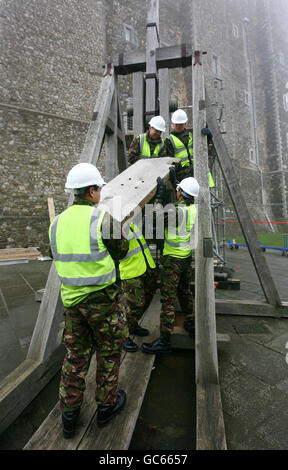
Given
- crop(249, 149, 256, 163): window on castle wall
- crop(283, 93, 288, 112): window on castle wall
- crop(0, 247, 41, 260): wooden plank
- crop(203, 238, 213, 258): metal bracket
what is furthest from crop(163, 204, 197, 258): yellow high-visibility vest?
crop(283, 93, 288, 112): window on castle wall

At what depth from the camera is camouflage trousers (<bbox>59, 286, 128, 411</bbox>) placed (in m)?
1.60

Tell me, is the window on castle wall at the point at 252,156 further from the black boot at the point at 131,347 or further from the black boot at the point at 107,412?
the black boot at the point at 107,412

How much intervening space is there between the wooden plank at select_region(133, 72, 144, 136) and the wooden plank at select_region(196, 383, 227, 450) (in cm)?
361

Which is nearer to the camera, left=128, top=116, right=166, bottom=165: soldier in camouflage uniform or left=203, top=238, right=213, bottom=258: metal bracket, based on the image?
left=203, top=238, right=213, bottom=258: metal bracket

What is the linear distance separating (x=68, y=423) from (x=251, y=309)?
120 inches

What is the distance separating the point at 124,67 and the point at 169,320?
376 centimetres

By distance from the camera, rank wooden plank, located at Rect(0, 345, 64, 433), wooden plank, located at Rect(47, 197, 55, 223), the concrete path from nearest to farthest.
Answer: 1. the concrete path
2. wooden plank, located at Rect(0, 345, 64, 433)
3. wooden plank, located at Rect(47, 197, 55, 223)

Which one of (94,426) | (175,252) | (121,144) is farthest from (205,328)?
(121,144)

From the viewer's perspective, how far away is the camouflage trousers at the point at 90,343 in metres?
1.60

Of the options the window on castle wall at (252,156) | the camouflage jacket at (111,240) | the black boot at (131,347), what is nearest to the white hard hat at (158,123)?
the camouflage jacket at (111,240)

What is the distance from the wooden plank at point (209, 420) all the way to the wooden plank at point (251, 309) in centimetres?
197

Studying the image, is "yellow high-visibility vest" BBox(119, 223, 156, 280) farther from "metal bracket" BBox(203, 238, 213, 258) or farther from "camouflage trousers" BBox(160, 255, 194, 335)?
"metal bracket" BBox(203, 238, 213, 258)

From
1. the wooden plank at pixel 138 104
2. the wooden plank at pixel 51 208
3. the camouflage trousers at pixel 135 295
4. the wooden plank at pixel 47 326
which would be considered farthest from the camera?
the wooden plank at pixel 51 208

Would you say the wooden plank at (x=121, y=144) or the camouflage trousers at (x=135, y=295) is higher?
the wooden plank at (x=121, y=144)
